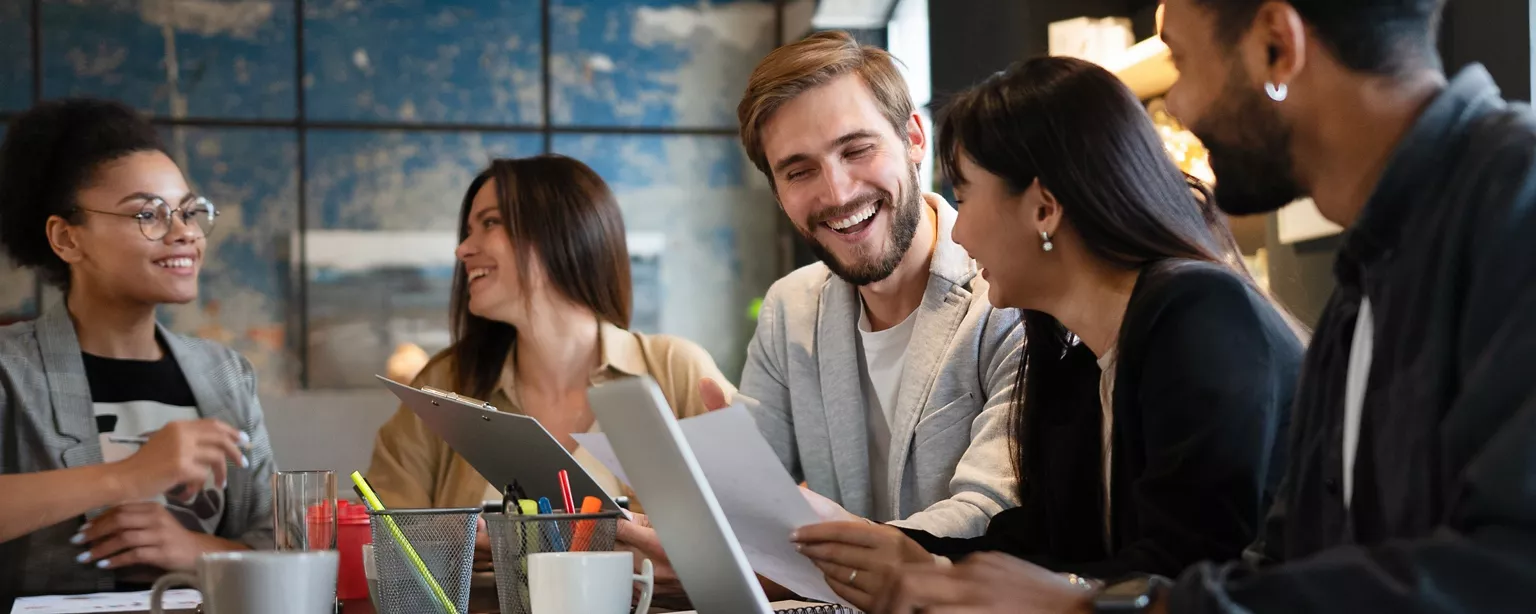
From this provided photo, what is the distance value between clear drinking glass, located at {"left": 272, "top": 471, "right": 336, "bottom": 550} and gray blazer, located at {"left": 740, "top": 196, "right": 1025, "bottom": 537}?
2.35 feet

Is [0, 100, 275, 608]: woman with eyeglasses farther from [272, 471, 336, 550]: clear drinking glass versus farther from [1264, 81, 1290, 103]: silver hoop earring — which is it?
[1264, 81, 1290, 103]: silver hoop earring

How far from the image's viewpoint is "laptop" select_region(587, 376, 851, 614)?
1042 millimetres

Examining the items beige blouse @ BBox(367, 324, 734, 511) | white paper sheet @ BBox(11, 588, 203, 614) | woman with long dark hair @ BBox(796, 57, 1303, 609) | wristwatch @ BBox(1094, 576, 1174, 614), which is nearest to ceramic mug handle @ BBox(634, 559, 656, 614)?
woman with long dark hair @ BBox(796, 57, 1303, 609)

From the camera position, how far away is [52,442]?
2.37m

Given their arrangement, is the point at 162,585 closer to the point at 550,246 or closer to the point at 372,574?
the point at 372,574

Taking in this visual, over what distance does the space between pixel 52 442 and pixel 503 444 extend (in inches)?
46.7

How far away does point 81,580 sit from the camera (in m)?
2.33

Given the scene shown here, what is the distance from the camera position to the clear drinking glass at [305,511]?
5.03ft

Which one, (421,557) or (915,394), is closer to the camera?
(421,557)

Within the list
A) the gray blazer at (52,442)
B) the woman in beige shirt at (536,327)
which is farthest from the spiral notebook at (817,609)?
the gray blazer at (52,442)

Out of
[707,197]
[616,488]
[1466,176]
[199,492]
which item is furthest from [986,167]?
[707,197]

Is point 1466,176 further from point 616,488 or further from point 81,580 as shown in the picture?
point 81,580

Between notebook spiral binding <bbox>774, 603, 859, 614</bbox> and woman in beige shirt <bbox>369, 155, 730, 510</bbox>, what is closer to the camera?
notebook spiral binding <bbox>774, 603, 859, 614</bbox>

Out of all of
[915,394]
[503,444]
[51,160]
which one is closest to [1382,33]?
[503,444]
